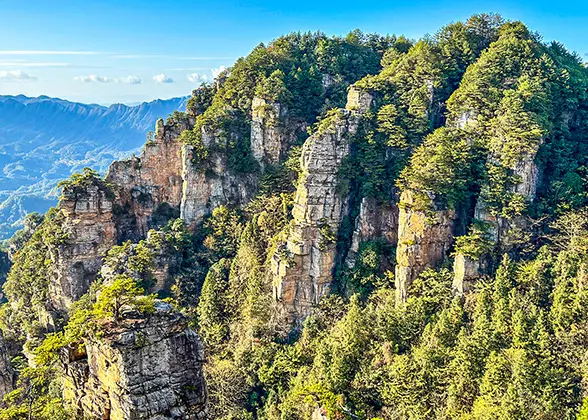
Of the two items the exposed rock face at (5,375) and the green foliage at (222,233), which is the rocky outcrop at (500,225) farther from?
the exposed rock face at (5,375)

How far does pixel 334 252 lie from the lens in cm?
3809

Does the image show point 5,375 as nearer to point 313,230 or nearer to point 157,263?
point 157,263

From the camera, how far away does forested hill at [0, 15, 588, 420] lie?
2166cm

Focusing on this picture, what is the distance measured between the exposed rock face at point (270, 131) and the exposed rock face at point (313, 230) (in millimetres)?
7981

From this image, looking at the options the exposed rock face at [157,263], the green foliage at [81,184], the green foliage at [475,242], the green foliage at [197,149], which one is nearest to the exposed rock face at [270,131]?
the green foliage at [197,149]

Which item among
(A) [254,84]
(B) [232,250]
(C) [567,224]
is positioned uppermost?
(A) [254,84]

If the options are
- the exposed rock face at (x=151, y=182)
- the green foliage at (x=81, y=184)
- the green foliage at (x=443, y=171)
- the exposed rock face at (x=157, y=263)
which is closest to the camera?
the green foliage at (x=443, y=171)

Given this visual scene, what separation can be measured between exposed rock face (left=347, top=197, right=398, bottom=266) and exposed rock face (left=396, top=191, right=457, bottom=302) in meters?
3.28

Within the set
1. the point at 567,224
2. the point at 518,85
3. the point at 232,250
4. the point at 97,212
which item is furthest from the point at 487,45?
the point at 97,212

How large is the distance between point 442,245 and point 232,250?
1886cm

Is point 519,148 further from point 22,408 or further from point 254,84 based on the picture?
point 22,408

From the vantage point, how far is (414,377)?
2678 centimetres

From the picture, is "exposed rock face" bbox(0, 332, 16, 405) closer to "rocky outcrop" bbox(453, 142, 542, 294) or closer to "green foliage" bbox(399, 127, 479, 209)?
"green foliage" bbox(399, 127, 479, 209)

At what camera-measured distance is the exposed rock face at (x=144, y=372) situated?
54.1ft
